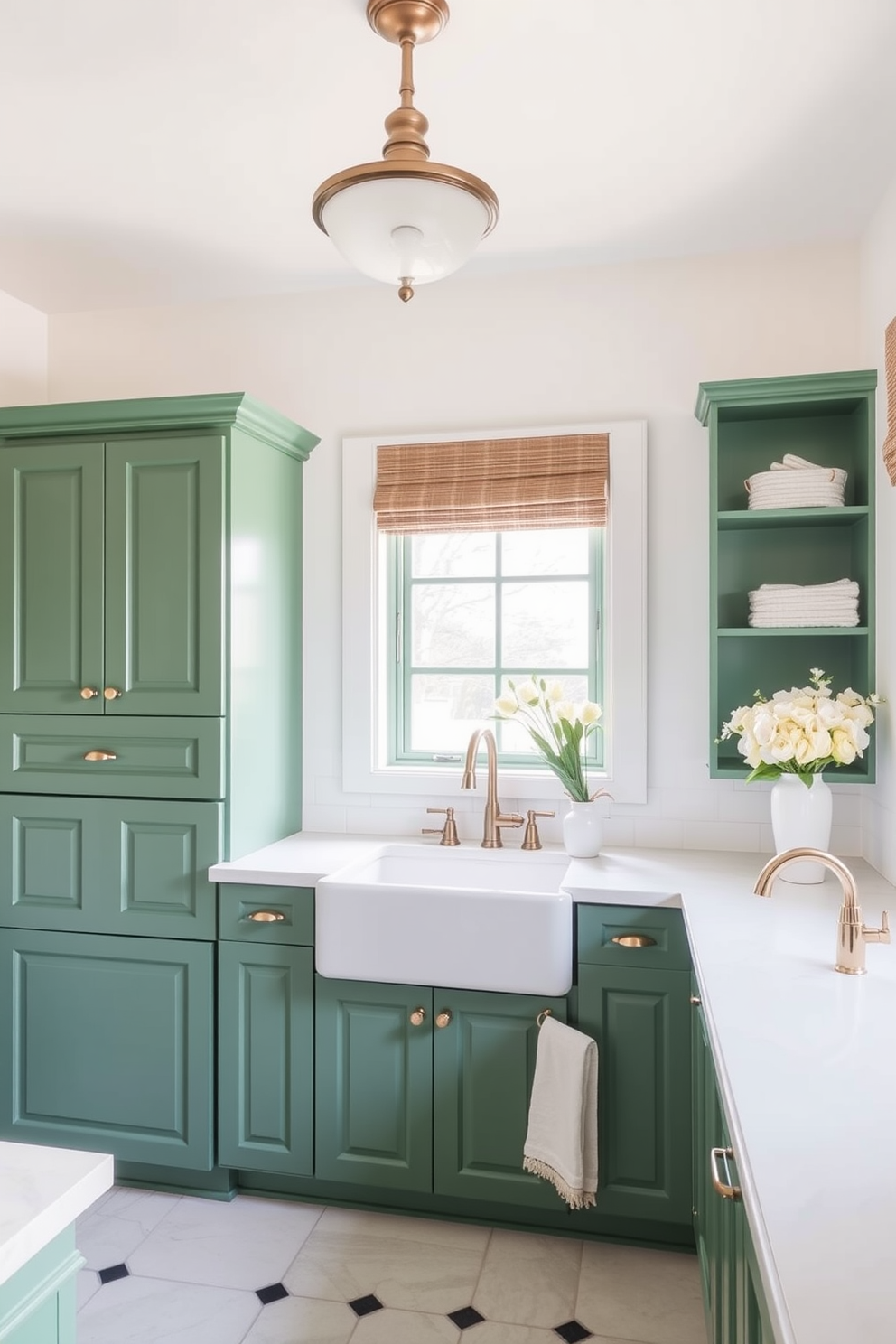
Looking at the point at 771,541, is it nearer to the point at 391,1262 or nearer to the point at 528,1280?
the point at 528,1280

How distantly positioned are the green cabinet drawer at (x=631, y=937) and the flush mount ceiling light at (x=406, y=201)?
1502mm

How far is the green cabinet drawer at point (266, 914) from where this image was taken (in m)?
2.62

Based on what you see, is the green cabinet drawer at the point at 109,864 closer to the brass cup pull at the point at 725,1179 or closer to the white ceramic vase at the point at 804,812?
the white ceramic vase at the point at 804,812

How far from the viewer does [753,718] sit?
2498mm

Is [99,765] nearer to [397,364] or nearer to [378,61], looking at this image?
[397,364]

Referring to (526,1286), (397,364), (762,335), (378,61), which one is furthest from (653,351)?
(526,1286)

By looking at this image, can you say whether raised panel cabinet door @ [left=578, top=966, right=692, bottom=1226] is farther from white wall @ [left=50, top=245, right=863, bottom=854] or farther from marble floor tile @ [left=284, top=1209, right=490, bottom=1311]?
white wall @ [left=50, top=245, right=863, bottom=854]

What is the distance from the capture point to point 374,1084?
2.57 m

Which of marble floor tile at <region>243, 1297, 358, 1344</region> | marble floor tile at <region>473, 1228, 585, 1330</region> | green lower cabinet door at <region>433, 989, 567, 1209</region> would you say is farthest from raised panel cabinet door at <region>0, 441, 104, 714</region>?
marble floor tile at <region>473, 1228, 585, 1330</region>

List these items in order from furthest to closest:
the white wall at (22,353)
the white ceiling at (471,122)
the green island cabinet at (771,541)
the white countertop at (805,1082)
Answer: the white wall at (22,353), the green island cabinet at (771,541), the white ceiling at (471,122), the white countertop at (805,1082)

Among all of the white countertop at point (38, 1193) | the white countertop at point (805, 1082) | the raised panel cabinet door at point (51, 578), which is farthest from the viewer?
the raised panel cabinet door at point (51, 578)

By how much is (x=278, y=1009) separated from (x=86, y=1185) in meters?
1.56

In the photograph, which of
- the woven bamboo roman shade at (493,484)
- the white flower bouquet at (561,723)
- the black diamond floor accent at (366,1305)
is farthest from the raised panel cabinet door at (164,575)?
the black diamond floor accent at (366,1305)

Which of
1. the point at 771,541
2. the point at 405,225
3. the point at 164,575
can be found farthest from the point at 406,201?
the point at 771,541
